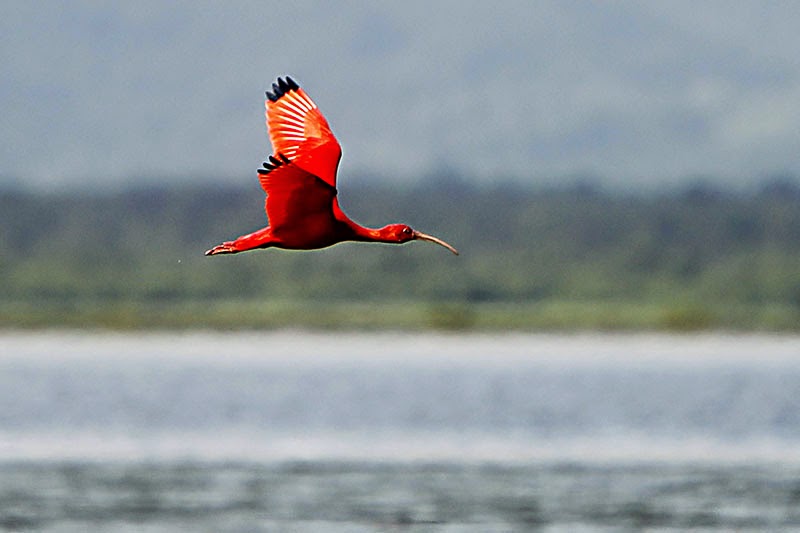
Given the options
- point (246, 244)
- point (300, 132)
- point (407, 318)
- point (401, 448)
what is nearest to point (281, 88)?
point (300, 132)

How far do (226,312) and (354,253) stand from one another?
6560 cm

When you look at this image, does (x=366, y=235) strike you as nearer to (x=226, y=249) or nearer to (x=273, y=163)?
(x=273, y=163)

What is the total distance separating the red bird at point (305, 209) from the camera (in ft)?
40.1

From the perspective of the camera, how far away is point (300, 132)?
1313 cm

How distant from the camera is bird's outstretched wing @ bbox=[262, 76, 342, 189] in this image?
41.7 ft

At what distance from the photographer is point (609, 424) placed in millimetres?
56719

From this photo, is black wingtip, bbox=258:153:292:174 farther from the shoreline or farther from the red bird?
the shoreline

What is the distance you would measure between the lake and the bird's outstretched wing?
2232cm

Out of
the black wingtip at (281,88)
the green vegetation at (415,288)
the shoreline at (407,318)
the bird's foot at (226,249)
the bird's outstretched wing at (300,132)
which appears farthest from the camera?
the green vegetation at (415,288)

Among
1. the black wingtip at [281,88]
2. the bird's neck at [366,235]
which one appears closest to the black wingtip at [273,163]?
the bird's neck at [366,235]

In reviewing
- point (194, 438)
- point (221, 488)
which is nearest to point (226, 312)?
point (194, 438)

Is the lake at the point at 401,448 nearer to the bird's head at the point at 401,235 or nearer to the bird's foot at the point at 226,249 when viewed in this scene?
the bird's head at the point at 401,235

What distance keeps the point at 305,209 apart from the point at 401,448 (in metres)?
37.5

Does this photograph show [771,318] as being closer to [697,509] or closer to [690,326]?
[690,326]
